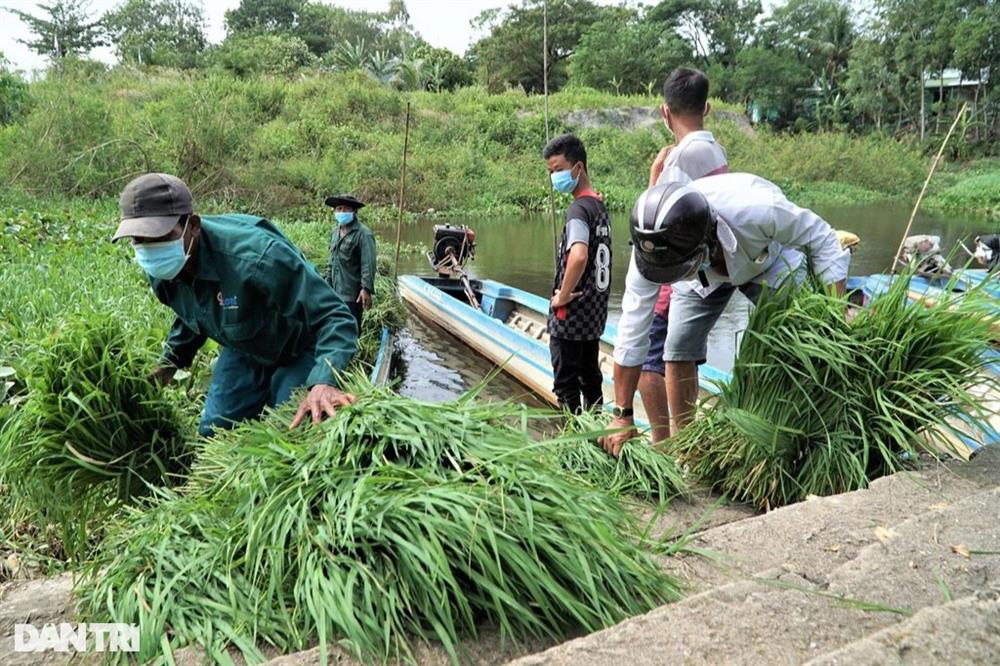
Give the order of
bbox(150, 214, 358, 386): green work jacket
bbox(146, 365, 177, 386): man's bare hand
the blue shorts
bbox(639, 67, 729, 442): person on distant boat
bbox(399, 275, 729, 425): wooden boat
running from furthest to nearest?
bbox(399, 275, 729, 425): wooden boat, the blue shorts, bbox(639, 67, 729, 442): person on distant boat, bbox(146, 365, 177, 386): man's bare hand, bbox(150, 214, 358, 386): green work jacket

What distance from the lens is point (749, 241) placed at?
2838mm

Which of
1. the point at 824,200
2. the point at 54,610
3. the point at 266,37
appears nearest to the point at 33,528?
the point at 54,610

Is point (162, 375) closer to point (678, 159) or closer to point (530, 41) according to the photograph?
point (678, 159)

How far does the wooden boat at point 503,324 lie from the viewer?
20.8 ft

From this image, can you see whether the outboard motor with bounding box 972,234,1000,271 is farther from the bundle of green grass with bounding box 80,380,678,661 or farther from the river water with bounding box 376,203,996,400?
the bundle of green grass with bounding box 80,380,678,661

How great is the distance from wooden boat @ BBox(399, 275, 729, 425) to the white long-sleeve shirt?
6.39 ft

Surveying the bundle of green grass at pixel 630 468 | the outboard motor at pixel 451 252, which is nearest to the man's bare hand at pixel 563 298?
the bundle of green grass at pixel 630 468

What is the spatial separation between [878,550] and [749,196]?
4.89 feet

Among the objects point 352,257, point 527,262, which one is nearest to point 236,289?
point 352,257

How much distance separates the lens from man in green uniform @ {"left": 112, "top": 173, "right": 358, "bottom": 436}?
2.50 m

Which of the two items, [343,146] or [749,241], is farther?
[343,146]

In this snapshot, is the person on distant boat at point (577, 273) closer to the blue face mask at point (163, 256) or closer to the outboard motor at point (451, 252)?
the blue face mask at point (163, 256)

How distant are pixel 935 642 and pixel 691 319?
7.18ft

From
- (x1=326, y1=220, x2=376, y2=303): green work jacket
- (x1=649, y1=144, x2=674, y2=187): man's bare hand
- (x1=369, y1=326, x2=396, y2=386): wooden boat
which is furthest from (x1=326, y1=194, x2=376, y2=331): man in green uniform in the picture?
(x1=649, y1=144, x2=674, y2=187): man's bare hand
